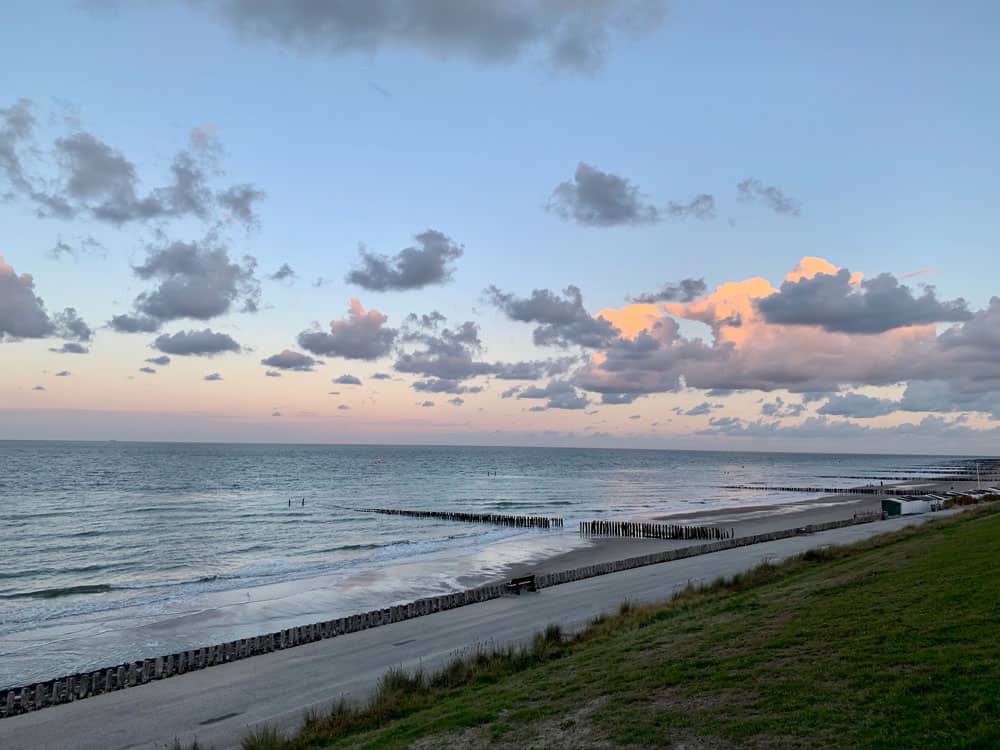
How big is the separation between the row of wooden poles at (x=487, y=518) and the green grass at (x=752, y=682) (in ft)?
161

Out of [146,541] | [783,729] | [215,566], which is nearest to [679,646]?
[783,729]

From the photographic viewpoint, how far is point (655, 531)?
60.8 meters

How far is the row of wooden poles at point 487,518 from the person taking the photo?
7050 cm

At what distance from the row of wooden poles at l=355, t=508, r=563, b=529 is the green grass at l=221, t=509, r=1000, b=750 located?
49.1 m

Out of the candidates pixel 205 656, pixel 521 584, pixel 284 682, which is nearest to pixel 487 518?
pixel 521 584

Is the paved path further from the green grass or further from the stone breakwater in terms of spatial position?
the green grass

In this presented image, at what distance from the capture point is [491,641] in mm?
23766

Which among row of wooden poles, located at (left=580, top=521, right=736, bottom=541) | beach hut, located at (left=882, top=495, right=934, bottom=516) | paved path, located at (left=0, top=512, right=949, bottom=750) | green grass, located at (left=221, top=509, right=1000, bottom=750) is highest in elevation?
green grass, located at (left=221, top=509, right=1000, bottom=750)

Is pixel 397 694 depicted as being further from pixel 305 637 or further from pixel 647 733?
pixel 305 637

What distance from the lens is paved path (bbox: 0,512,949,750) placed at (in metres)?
17.2

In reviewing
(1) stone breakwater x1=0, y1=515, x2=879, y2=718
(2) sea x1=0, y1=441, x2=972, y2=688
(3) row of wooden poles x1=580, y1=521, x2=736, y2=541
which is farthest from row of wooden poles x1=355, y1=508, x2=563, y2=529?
(1) stone breakwater x1=0, y1=515, x2=879, y2=718

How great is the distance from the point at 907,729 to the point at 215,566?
150 ft

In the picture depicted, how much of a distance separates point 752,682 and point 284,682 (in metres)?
14.6

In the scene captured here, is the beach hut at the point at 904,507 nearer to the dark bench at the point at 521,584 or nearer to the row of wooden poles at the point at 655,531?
the row of wooden poles at the point at 655,531
